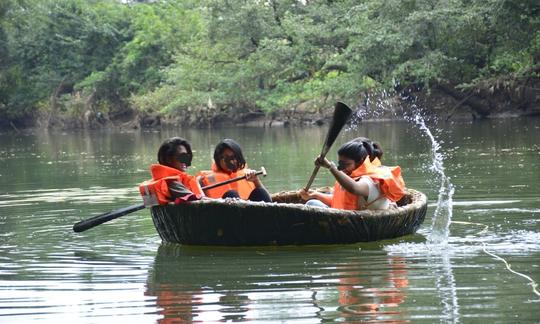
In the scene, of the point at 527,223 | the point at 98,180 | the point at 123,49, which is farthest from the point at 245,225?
the point at 123,49

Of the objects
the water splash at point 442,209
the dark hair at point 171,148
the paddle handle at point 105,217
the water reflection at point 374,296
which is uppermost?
the dark hair at point 171,148

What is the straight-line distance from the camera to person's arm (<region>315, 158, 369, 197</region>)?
8.23 meters

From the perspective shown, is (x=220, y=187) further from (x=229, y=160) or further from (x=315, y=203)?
(x=315, y=203)

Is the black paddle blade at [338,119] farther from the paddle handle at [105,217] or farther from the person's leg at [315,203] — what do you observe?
the paddle handle at [105,217]

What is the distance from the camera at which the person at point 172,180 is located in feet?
27.7

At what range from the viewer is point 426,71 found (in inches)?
1169

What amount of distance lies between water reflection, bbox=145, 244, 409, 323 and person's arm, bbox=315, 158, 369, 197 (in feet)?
1.43

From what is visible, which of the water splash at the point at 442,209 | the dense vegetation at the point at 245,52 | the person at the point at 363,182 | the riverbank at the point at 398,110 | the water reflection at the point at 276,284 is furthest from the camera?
the riverbank at the point at 398,110

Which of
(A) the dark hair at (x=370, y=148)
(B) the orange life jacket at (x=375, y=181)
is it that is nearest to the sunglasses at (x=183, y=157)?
(B) the orange life jacket at (x=375, y=181)

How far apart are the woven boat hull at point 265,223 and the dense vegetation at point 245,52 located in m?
20.1

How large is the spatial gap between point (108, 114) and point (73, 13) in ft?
15.1

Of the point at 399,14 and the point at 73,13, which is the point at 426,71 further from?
the point at 73,13

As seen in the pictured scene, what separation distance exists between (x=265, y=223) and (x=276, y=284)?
1.34 meters

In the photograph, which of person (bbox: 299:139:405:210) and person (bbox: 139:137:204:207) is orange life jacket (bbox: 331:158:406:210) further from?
person (bbox: 139:137:204:207)
